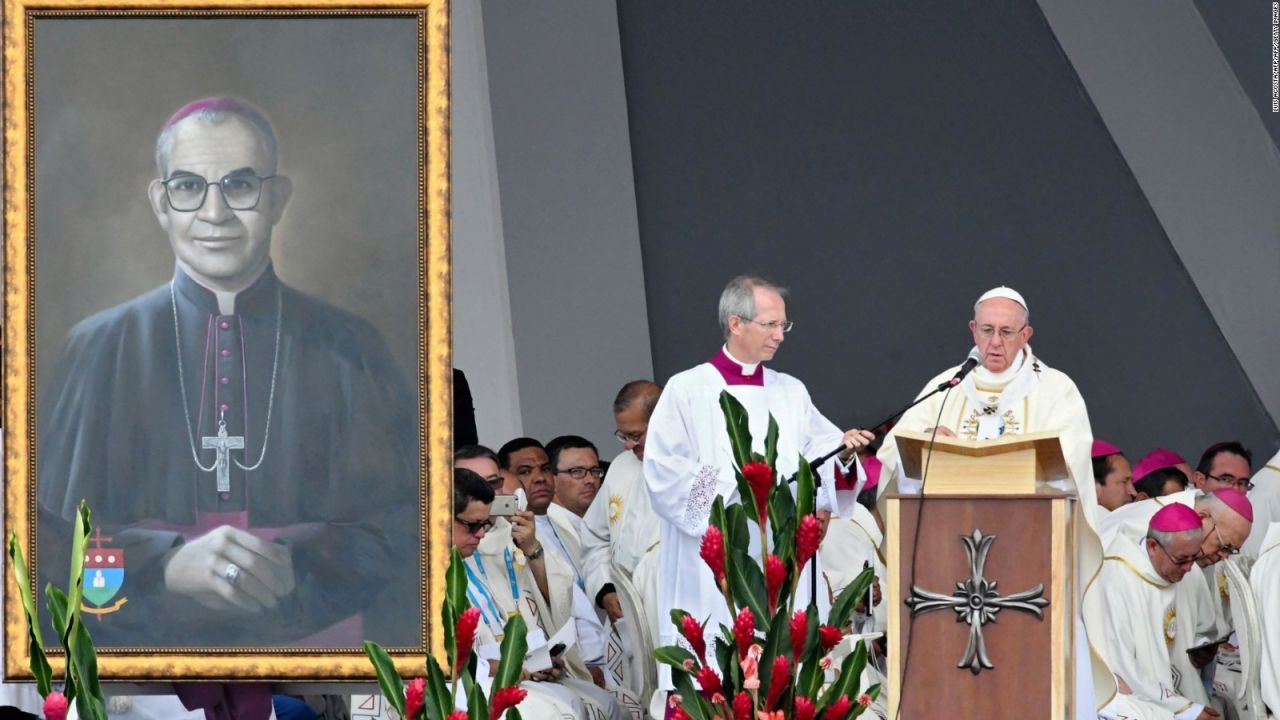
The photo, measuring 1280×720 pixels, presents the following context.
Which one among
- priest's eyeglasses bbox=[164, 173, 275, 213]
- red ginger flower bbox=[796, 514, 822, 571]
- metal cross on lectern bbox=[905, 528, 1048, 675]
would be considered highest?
priest's eyeglasses bbox=[164, 173, 275, 213]

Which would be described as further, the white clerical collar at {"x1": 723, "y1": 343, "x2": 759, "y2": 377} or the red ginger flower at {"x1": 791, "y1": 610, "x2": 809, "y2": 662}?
the white clerical collar at {"x1": 723, "y1": 343, "x2": 759, "y2": 377}

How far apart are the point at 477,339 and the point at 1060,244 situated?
11.5 ft

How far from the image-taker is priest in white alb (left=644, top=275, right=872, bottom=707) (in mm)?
7145

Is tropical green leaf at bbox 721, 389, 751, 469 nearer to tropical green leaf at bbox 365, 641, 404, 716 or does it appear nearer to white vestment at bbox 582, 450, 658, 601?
tropical green leaf at bbox 365, 641, 404, 716

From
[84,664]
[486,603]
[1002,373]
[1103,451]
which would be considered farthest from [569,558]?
[84,664]

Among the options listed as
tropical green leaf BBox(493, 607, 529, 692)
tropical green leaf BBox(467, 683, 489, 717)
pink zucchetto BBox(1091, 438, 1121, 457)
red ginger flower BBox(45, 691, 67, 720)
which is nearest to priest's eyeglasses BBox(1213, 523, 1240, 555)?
pink zucchetto BBox(1091, 438, 1121, 457)

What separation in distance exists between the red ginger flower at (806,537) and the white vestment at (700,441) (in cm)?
338

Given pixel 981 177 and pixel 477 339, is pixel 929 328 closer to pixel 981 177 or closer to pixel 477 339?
pixel 981 177

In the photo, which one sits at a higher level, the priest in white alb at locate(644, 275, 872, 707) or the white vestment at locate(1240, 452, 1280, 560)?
the priest in white alb at locate(644, 275, 872, 707)

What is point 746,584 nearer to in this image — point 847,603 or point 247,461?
point 847,603

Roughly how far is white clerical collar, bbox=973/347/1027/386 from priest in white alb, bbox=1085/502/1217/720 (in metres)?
1.37

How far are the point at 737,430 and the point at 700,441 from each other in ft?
11.3

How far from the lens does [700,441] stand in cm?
739

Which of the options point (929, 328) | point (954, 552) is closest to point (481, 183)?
point (929, 328)
